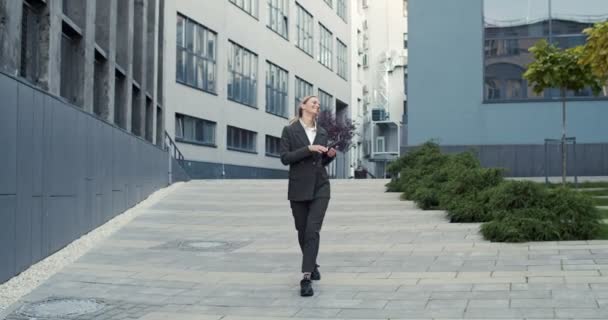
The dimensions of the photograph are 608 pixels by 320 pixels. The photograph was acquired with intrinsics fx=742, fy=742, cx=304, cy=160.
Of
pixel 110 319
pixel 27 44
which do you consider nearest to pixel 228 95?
pixel 27 44

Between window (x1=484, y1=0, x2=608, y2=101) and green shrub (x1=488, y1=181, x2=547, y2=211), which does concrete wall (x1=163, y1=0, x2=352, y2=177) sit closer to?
window (x1=484, y1=0, x2=608, y2=101)

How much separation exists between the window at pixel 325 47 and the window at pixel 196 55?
764 inches

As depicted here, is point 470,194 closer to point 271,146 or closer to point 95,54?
point 95,54

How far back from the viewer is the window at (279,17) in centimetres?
4369

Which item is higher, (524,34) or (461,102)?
(524,34)

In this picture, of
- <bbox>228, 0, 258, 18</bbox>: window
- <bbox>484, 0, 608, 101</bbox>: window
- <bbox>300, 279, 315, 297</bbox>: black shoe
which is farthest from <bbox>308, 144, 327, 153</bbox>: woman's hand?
<bbox>228, 0, 258, 18</bbox>: window

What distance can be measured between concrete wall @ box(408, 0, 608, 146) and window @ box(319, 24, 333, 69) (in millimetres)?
30588

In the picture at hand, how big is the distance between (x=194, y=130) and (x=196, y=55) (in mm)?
3438

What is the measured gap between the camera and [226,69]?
121ft

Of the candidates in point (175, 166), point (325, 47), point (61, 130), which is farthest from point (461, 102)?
point (325, 47)

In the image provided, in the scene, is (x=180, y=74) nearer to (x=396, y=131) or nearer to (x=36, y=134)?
(x=36, y=134)

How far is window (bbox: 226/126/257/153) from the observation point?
124 feet

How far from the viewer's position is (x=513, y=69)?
22844 mm

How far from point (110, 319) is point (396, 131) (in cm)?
6247
